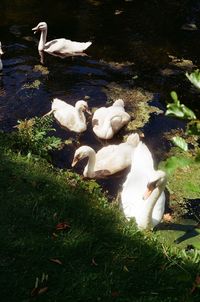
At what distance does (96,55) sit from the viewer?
1150 centimetres

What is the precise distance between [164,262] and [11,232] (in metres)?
1.70

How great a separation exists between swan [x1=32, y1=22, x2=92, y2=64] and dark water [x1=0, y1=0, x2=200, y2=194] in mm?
183

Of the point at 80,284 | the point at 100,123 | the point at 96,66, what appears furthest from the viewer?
the point at 96,66

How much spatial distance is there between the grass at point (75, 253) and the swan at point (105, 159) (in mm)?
1360

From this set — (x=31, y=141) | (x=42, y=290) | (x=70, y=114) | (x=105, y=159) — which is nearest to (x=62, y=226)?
(x=42, y=290)

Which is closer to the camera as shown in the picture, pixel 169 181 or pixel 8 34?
pixel 169 181

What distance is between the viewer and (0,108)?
9.02m

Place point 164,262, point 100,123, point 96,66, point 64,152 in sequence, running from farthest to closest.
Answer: point 96,66
point 100,123
point 64,152
point 164,262

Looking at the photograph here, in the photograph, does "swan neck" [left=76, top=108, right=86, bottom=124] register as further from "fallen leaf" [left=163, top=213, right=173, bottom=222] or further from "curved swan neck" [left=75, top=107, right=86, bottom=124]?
"fallen leaf" [left=163, top=213, right=173, bottom=222]

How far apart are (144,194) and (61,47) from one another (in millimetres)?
6127

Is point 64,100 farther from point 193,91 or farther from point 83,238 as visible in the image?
point 83,238

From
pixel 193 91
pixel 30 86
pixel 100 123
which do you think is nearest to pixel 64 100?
pixel 30 86

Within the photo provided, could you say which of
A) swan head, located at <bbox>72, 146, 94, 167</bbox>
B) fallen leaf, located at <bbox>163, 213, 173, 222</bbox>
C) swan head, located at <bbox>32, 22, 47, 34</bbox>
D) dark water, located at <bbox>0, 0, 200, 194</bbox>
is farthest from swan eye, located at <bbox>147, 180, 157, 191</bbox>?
swan head, located at <bbox>32, 22, 47, 34</bbox>

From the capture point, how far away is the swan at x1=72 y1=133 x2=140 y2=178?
294 inches
